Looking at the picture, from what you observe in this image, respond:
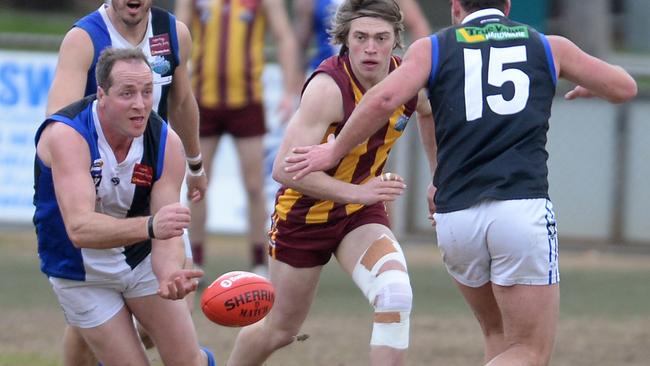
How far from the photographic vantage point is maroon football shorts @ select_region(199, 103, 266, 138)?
9945mm

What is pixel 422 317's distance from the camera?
9.22 meters

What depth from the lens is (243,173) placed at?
33.0 feet

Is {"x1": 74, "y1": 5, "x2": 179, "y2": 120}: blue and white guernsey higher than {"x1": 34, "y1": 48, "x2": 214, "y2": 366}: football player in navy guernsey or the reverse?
higher

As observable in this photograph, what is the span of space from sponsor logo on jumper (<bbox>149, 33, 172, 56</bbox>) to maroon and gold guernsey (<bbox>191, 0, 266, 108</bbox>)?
3.49 metres

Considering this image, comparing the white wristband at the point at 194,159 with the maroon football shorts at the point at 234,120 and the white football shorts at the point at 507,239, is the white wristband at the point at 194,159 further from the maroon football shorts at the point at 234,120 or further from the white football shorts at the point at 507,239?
the maroon football shorts at the point at 234,120

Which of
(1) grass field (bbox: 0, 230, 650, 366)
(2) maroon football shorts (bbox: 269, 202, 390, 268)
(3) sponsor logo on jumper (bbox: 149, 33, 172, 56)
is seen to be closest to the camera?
(2) maroon football shorts (bbox: 269, 202, 390, 268)

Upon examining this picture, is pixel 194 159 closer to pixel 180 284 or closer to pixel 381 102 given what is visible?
pixel 180 284

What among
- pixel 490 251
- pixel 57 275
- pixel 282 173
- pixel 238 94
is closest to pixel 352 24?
pixel 282 173

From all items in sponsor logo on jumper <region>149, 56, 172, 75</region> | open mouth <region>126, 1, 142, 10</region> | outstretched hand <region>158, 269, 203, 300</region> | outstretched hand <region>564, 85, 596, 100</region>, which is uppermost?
open mouth <region>126, 1, 142, 10</region>

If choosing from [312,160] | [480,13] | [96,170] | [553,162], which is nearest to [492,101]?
[480,13]

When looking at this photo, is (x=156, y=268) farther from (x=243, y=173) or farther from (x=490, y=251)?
(x=243, y=173)

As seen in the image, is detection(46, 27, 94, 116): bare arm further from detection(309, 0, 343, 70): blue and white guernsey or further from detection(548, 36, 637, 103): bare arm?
detection(309, 0, 343, 70): blue and white guernsey

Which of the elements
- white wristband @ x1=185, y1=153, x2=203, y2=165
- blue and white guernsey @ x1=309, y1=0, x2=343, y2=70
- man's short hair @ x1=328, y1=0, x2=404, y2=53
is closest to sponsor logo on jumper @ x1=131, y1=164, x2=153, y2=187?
man's short hair @ x1=328, y1=0, x2=404, y2=53

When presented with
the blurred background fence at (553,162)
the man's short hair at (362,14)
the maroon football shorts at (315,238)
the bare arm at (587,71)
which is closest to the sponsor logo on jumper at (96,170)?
the maroon football shorts at (315,238)
